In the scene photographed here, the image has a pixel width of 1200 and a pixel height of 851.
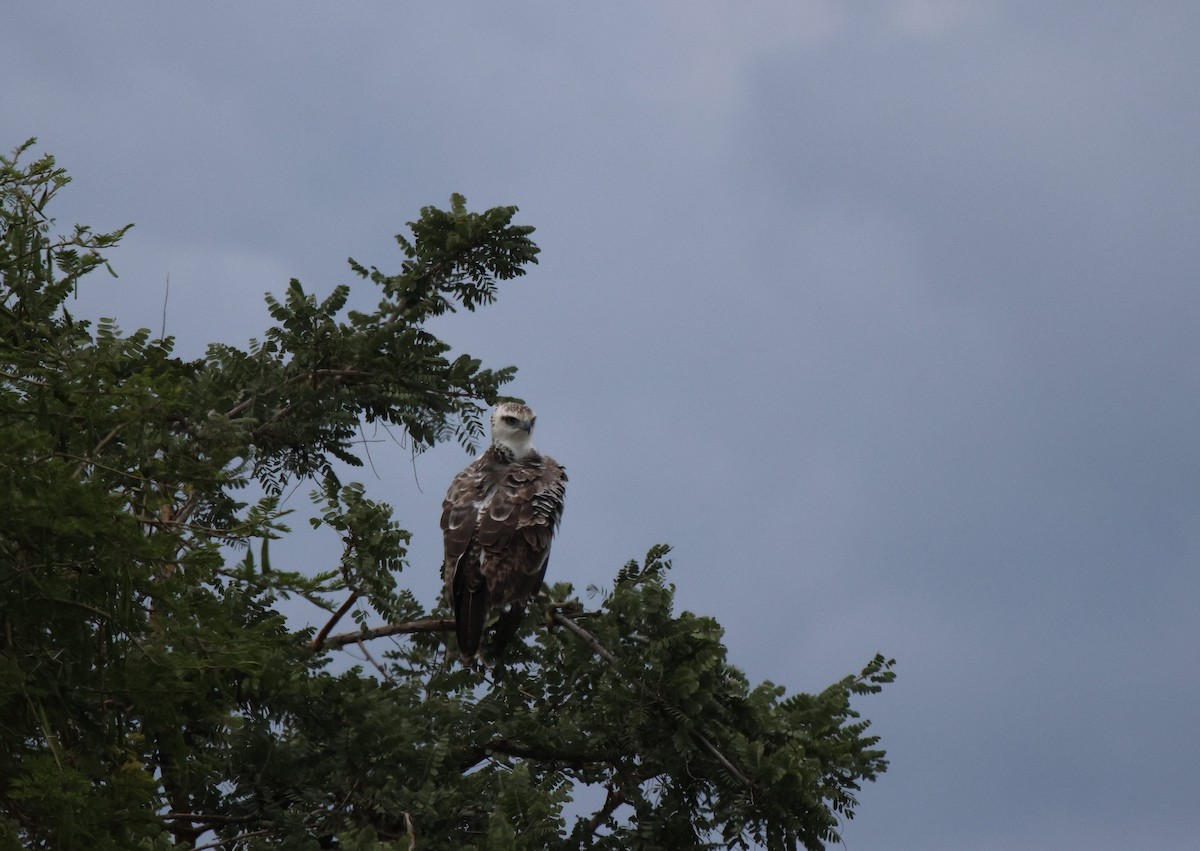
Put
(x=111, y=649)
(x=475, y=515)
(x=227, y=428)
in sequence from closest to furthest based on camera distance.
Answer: (x=111, y=649) < (x=227, y=428) < (x=475, y=515)

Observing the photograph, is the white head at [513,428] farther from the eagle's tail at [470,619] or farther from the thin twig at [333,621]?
the thin twig at [333,621]

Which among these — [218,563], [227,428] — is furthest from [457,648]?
[218,563]

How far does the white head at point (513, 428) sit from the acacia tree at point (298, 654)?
2.40ft

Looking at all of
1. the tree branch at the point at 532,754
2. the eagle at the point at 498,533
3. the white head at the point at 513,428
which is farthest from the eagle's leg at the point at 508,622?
the white head at the point at 513,428

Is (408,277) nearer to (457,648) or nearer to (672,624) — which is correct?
(457,648)

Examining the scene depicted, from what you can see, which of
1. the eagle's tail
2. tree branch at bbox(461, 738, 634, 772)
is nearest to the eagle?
the eagle's tail

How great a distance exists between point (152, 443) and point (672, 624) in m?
2.68

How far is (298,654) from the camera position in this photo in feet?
22.8

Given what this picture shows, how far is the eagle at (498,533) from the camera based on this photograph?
25.4 ft

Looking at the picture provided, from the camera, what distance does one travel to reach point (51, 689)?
5.20 metres

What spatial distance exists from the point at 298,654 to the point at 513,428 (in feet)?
9.05

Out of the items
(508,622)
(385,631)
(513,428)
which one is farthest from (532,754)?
(513,428)

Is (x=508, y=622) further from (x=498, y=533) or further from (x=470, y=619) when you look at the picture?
(x=498, y=533)

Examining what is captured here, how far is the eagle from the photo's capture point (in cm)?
775
